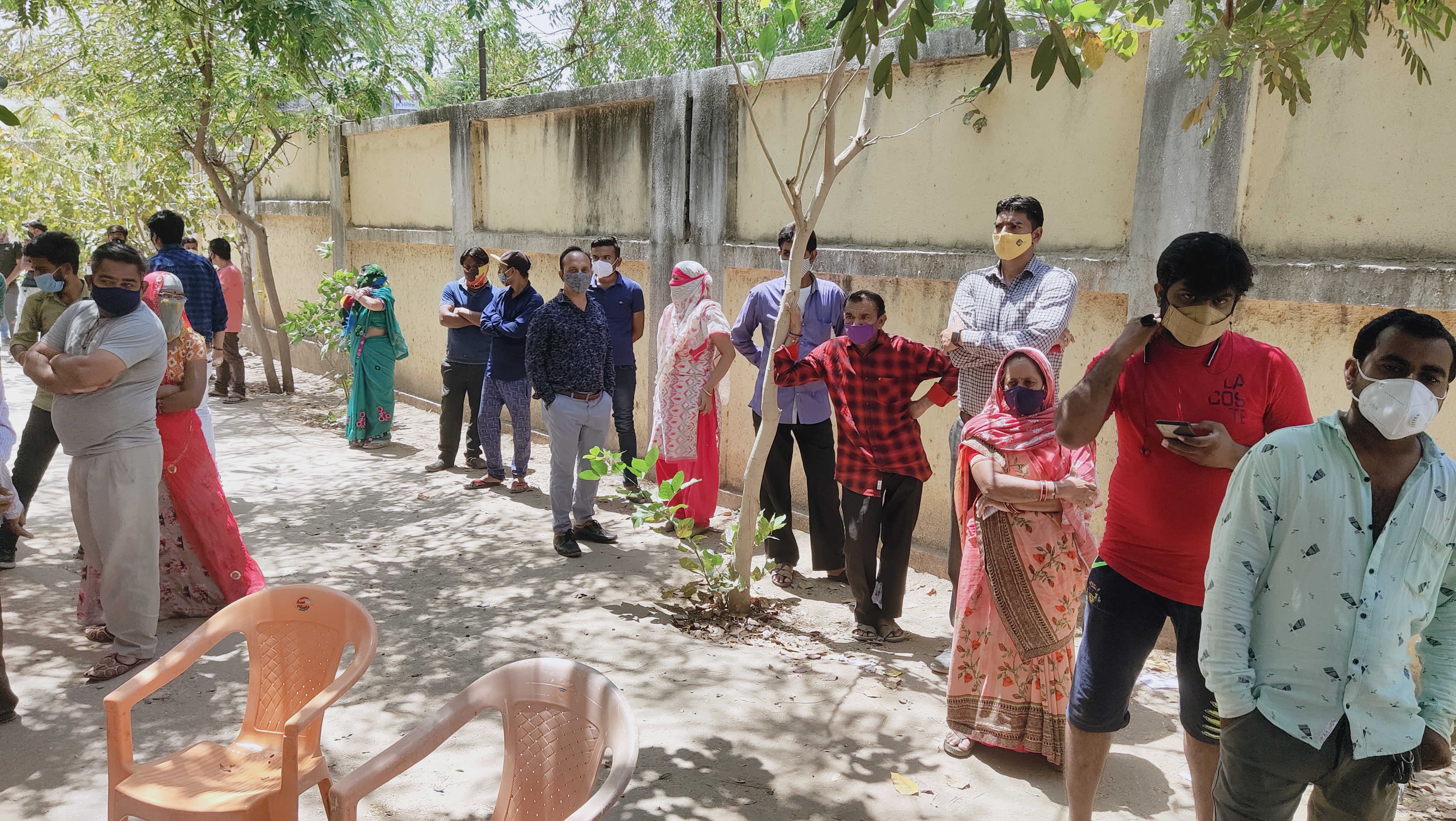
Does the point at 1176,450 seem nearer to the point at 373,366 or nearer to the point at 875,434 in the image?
the point at 875,434

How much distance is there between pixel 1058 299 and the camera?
162 inches

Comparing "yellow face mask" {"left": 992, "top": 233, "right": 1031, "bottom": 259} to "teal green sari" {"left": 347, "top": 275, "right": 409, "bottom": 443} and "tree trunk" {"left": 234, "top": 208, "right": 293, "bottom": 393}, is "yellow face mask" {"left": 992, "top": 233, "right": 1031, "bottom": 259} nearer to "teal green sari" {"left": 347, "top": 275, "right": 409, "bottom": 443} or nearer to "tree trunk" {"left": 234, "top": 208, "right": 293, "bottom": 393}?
"teal green sari" {"left": 347, "top": 275, "right": 409, "bottom": 443}

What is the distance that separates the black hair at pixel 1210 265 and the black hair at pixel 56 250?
16.5 feet

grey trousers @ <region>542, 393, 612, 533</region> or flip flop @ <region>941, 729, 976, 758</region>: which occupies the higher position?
grey trousers @ <region>542, 393, 612, 533</region>

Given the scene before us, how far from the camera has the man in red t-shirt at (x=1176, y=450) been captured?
2574 mm

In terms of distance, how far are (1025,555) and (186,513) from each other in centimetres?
378

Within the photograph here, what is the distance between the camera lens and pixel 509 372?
7273 millimetres

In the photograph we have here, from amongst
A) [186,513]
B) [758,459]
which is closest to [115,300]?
[186,513]

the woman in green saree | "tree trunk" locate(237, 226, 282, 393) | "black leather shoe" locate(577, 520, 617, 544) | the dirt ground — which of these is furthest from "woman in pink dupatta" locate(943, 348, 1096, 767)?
"tree trunk" locate(237, 226, 282, 393)

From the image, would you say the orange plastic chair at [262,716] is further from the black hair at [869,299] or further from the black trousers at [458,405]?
the black trousers at [458,405]

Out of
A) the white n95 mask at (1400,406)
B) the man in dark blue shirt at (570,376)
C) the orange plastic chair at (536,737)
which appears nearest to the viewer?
the white n95 mask at (1400,406)

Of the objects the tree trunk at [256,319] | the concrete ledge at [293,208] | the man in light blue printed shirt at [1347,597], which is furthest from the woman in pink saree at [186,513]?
the concrete ledge at [293,208]

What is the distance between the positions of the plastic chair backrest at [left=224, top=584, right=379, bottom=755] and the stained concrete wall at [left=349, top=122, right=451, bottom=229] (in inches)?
318

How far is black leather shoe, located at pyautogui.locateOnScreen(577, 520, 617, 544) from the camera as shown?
6234 millimetres
